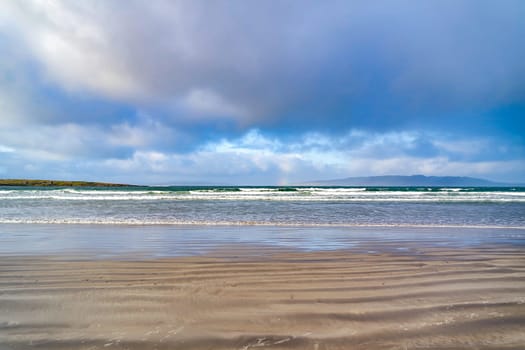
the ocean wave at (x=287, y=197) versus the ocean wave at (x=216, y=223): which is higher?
the ocean wave at (x=287, y=197)

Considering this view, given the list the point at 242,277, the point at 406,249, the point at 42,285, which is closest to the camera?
the point at 42,285

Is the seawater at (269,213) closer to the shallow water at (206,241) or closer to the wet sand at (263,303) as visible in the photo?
the shallow water at (206,241)

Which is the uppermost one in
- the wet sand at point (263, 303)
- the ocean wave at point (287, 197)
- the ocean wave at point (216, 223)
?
the ocean wave at point (287, 197)

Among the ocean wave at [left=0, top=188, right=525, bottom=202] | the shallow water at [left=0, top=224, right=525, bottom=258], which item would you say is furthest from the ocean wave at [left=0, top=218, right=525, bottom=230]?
the ocean wave at [left=0, top=188, right=525, bottom=202]

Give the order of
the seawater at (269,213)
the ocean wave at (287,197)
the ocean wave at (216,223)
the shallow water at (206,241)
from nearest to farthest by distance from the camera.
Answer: the shallow water at (206,241) < the ocean wave at (216,223) < the seawater at (269,213) < the ocean wave at (287,197)

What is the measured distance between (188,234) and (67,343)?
6.89m

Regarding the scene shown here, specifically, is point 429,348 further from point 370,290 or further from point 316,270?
point 316,270

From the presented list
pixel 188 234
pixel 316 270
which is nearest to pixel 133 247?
pixel 188 234

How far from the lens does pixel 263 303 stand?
350 centimetres

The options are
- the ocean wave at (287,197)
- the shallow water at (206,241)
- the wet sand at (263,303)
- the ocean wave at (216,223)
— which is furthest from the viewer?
the ocean wave at (287,197)

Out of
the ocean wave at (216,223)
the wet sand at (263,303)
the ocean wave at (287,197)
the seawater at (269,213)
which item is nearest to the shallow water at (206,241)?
the wet sand at (263,303)

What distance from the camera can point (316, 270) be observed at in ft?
16.5

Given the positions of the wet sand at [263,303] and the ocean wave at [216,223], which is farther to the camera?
the ocean wave at [216,223]

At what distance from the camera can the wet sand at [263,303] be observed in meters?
2.64
